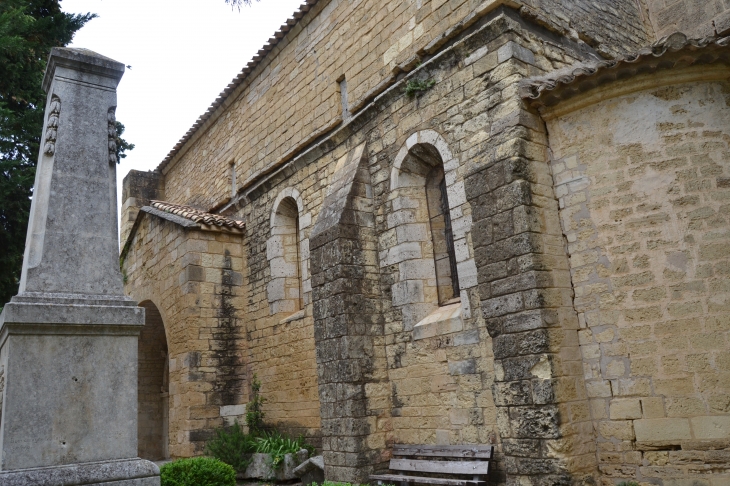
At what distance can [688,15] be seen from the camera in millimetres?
8922

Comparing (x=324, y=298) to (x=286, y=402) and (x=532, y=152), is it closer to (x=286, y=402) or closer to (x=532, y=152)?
(x=286, y=402)

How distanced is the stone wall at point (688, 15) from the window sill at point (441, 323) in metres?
5.48

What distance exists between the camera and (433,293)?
23.8ft

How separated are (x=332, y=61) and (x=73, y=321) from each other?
6.79 meters

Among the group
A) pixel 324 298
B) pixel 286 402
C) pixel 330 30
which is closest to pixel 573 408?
pixel 324 298

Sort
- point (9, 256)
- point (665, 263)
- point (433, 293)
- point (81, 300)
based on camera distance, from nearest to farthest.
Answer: point (81, 300) → point (665, 263) → point (433, 293) → point (9, 256)

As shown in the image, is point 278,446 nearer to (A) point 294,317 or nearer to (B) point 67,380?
(A) point 294,317

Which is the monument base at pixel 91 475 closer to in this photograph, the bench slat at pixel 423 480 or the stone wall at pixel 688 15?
the bench slat at pixel 423 480

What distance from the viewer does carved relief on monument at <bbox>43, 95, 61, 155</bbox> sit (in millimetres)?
4156

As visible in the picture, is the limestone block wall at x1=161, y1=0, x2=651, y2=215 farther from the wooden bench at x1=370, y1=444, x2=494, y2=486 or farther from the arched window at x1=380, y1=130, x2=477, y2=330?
Answer: the wooden bench at x1=370, y1=444, x2=494, y2=486

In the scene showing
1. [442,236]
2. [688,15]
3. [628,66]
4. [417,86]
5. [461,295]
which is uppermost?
[688,15]

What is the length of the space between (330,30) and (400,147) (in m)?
3.18

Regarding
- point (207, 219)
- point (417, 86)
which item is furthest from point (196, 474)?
point (417, 86)

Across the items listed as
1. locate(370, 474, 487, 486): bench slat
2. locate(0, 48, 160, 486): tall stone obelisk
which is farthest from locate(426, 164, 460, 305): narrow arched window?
locate(0, 48, 160, 486): tall stone obelisk
